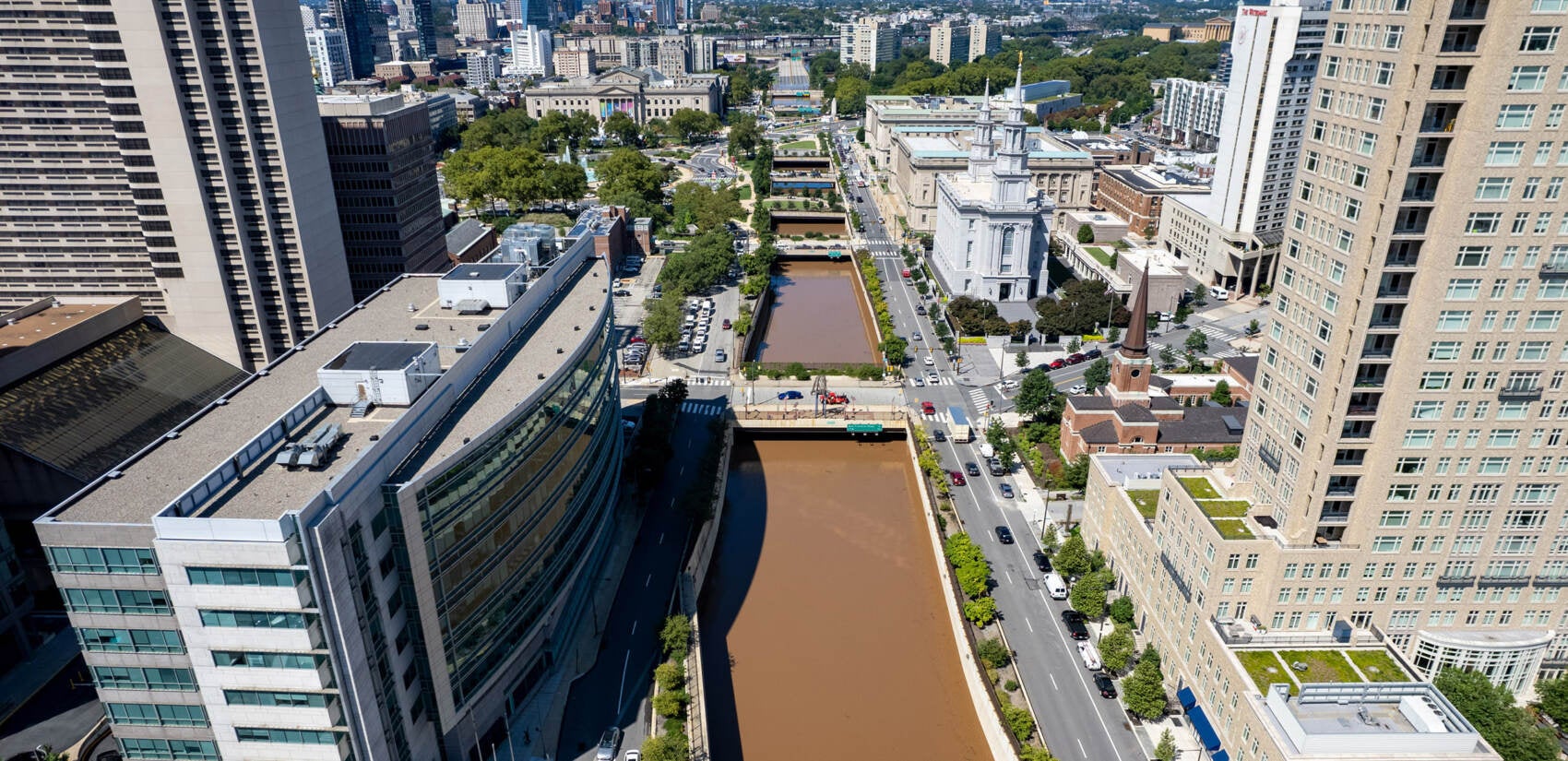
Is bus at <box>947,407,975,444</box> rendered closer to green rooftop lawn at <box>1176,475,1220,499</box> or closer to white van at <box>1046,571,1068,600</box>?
white van at <box>1046,571,1068,600</box>

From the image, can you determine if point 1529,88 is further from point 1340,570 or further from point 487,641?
point 487,641

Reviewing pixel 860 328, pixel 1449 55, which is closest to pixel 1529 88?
pixel 1449 55

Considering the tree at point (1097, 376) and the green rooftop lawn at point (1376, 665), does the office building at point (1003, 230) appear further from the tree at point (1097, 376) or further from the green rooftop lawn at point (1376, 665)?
the green rooftop lawn at point (1376, 665)

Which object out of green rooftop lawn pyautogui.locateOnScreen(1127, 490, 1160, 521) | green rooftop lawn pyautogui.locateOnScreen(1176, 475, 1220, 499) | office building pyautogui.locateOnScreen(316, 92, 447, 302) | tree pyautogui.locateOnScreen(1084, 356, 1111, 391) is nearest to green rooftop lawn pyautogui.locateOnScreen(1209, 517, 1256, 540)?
green rooftop lawn pyautogui.locateOnScreen(1176, 475, 1220, 499)

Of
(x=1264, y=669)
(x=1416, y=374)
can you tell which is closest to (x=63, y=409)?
(x=1264, y=669)

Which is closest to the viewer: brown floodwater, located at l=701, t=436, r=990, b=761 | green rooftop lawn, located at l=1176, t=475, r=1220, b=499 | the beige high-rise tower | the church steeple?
brown floodwater, located at l=701, t=436, r=990, b=761
